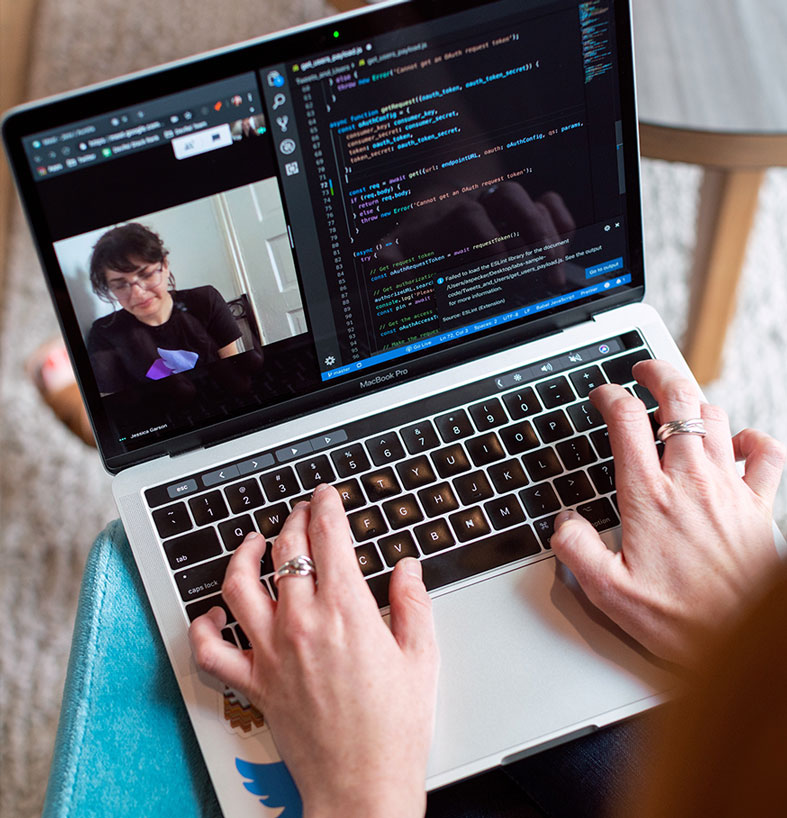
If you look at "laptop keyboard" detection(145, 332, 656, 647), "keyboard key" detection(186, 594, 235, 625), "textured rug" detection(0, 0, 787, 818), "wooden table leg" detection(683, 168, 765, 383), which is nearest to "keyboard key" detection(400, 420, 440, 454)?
"laptop keyboard" detection(145, 332, 656, 647)

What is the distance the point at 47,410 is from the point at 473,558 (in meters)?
0.98

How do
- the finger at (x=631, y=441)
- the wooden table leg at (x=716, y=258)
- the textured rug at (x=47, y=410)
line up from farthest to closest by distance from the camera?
the textured rug at (x=47, y=410), the wooden table leg at (x=716, y=258), the finger at (x=631, y=441)

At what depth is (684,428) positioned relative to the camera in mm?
674

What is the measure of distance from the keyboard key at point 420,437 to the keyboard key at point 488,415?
→ 1.6 inches

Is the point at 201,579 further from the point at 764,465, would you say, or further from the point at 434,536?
the point at 764,465

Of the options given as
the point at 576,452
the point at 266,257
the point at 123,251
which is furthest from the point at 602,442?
the point at 123,251

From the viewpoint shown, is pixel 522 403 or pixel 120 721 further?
pixel 522 403

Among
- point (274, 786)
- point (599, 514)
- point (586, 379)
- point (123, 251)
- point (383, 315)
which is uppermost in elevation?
point (123, 251)

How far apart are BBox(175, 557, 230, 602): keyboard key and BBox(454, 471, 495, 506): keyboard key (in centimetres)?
21

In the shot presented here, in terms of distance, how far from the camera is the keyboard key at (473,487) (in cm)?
72

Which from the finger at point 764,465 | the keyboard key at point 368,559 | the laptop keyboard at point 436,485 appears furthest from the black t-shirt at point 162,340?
the finger at point 764,465

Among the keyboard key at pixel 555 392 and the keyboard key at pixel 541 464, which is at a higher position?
the keyboard key at pixel 555 392

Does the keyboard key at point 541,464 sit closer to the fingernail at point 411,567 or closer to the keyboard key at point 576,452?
the keyboard key at point 576,452

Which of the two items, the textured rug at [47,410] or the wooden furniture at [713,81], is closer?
the wooden furniture at [713,81]
